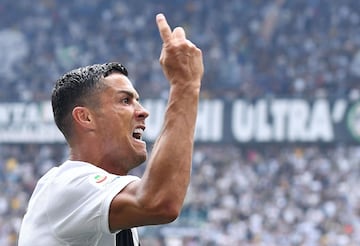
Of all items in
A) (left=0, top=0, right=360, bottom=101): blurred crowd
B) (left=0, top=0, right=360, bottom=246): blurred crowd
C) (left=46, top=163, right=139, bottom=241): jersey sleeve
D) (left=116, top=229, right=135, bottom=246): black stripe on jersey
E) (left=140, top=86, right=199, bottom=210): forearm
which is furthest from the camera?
(left=0, top=0, right=360, bottom=101): blurred crowd

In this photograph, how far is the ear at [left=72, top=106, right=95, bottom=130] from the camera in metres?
2.62

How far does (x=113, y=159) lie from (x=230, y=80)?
57.6ft

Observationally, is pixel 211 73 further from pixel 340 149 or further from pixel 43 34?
pixel 43 34

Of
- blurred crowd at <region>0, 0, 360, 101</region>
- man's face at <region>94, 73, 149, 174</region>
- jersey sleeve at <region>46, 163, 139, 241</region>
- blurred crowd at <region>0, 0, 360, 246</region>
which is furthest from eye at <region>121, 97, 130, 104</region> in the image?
blurred crowd at <region>0, 0, 360, 101</region>

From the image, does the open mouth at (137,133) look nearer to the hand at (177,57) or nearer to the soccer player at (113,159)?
the soccer player at (113,159)

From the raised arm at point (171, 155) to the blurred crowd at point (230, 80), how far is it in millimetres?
13560

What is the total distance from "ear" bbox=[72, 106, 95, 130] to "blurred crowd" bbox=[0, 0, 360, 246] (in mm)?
13285

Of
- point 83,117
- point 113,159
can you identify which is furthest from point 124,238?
point 83,117

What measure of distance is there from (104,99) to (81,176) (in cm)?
28

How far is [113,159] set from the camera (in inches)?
103

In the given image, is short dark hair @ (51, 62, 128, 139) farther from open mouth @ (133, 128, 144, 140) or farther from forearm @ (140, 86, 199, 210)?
forearm @ (140, 86, 199, 210)

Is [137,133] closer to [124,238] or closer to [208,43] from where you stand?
[124,238]

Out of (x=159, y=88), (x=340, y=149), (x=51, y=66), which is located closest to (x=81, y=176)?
(x=340, y=149)

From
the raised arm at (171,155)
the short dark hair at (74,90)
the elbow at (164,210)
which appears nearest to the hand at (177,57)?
the raised arm at (171,155)
